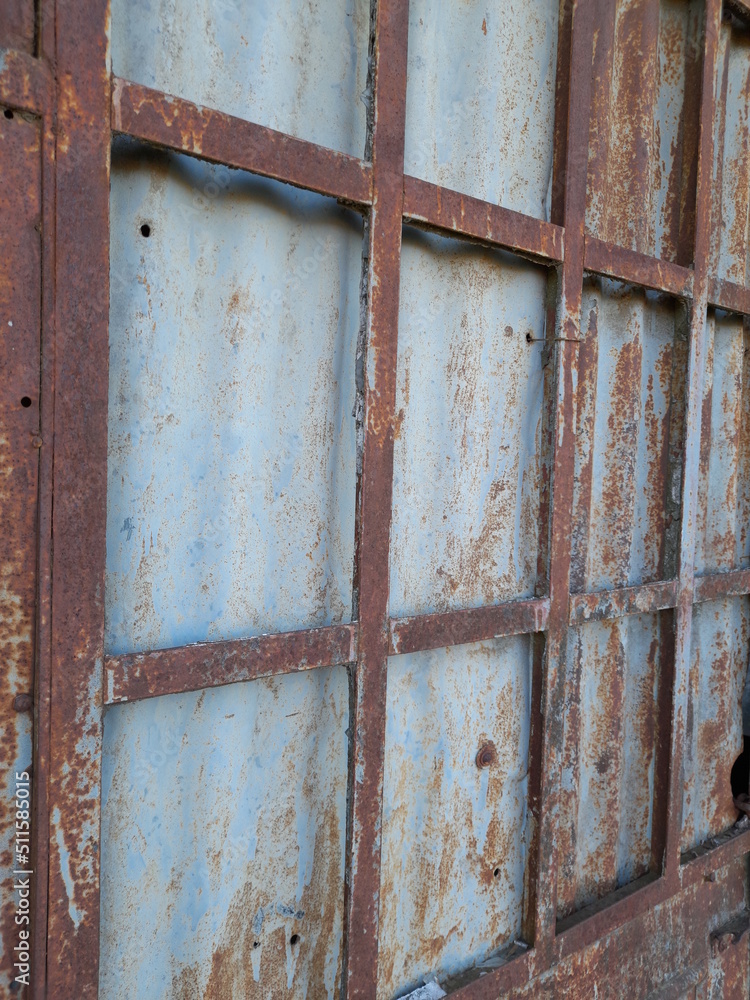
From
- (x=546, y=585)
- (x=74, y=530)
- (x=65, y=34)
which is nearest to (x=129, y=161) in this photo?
(x=65, y=34)

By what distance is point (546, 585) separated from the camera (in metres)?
1.45

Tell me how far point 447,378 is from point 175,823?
0.83 metres

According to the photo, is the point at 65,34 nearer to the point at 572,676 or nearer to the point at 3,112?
the point at 3,112

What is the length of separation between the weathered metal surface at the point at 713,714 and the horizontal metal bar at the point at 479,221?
1057 mm

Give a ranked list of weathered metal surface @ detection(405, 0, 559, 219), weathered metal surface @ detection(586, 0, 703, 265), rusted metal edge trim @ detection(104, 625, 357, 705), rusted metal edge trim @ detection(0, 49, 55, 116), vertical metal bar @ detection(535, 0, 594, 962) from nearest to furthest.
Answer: rusted metal edge trim @ detection(0, 49, 55, 116) < rusted metal edge trim @ detection(104, 625, 357, 705) < weathered metal surface @ detection(405, 0, 559, 219) < vertical metal bar @ detection(535, 0, 594, 962) < weathered metal surface @ detection(586, 0, 703, 265)

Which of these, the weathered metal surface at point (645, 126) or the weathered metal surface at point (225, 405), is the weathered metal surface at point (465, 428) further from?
the weathered metal surface at point (645, 126)

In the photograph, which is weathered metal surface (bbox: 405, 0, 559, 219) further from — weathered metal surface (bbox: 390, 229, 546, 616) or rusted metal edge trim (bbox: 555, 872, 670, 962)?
rusted metal edge trim (bbox: 555, 872, 670, 962)

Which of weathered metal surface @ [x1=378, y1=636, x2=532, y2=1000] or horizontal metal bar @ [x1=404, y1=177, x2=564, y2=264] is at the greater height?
horizontal metal bar @ [x1=404, y1=177, x2=564, y2=264]

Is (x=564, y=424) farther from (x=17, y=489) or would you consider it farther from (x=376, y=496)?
(x=17, y=489)

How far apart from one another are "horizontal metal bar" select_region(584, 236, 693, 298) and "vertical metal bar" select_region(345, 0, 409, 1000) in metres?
0.51

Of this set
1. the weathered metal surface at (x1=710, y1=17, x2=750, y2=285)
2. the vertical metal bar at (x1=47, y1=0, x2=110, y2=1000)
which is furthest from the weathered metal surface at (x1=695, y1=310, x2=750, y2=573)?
the vertical metal bar at (x1=47, y1=0, x2=110, y2=1000)

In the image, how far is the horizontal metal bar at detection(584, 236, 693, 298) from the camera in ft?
4.87

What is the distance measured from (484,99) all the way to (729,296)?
2.73 feet

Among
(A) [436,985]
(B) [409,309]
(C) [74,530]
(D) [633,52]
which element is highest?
(D) [633,52]
